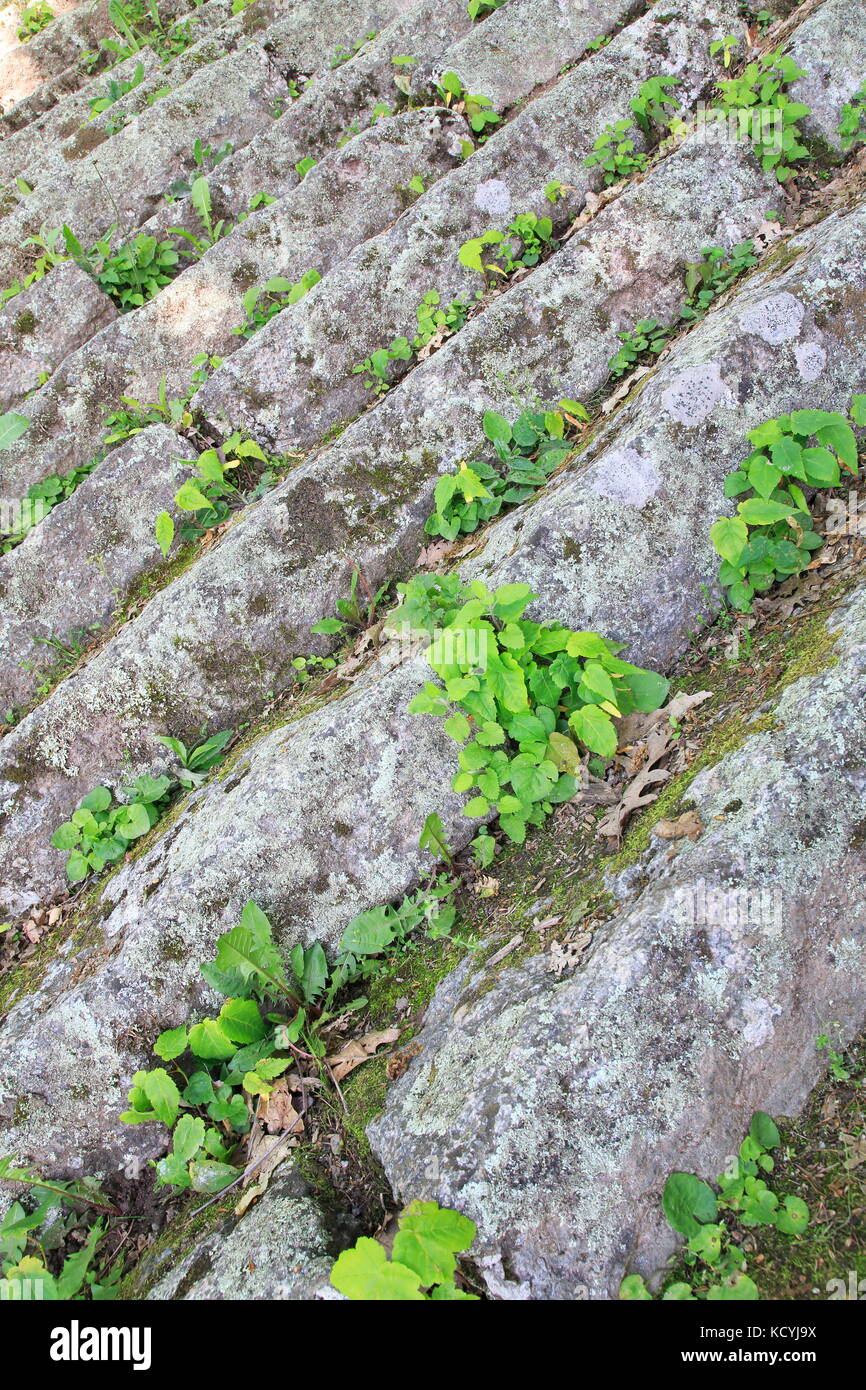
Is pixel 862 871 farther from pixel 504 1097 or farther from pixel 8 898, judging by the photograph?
pixel 8 898

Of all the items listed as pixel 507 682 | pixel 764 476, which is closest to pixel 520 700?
pixel 507 682

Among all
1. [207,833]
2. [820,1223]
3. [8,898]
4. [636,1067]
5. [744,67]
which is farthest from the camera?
[744,67]

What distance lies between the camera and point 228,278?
573 cm

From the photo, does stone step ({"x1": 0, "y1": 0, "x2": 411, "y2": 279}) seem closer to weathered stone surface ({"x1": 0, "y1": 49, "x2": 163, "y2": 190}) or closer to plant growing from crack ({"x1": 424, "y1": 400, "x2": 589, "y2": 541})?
weathered stone surface ({"x1": 0, "y1": 49, "x2": 163, "y2": 190})

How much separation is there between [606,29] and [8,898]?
7513mm

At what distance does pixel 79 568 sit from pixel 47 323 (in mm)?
2762

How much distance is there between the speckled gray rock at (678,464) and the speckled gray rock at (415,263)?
5.58 ft

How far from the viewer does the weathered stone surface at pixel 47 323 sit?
20.1 ft

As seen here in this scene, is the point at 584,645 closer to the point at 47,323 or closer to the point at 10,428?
the point at 10,428

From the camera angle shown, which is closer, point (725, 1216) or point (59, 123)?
point (725, 1216)

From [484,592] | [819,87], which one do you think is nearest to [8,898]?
[484,592]

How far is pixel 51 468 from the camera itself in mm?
5418

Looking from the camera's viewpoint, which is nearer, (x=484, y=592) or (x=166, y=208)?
(x=484, y=592)

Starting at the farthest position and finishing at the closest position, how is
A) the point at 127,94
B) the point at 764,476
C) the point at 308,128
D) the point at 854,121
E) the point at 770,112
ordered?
the point at 127,94
the point at 308,128
the point at 770,112
the point at 854,121
the point at 764,476
